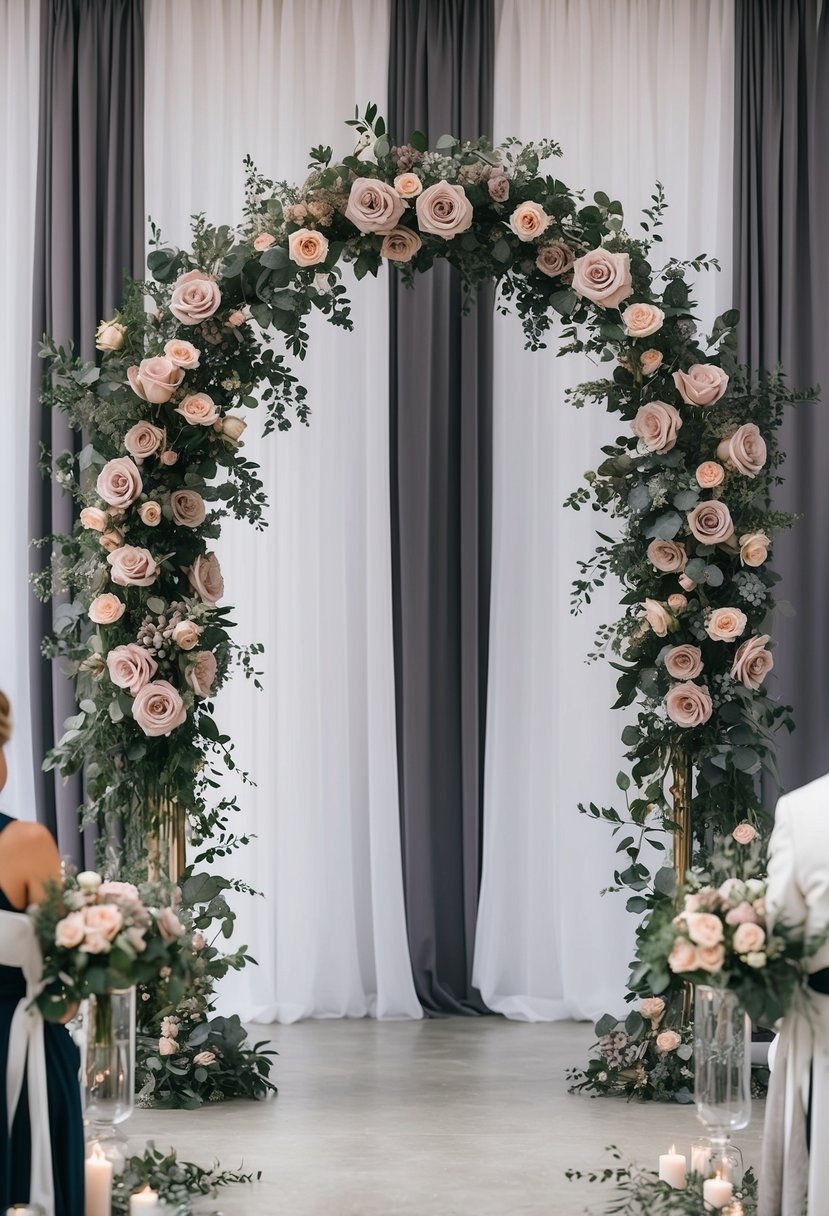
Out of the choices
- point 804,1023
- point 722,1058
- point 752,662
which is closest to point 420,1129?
point 722,1058

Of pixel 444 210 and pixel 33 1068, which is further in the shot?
pixel 444 210

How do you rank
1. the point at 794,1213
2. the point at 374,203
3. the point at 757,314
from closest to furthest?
the point at 794,1213 → the point at 374,203 → the point at 757,314

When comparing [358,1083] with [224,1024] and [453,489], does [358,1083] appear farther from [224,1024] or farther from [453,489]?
[453,489]

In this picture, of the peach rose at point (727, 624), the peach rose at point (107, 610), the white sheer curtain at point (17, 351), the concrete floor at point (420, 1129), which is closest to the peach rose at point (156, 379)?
the peach rose at point (107, 610)

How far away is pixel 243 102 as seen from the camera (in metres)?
5.34

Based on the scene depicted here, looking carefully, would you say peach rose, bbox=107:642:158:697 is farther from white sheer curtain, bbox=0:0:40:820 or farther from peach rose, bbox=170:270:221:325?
white sheer curtain, bbox=0:0:40:820

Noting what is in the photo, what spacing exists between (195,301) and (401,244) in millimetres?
647

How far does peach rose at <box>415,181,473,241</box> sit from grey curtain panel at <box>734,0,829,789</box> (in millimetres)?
1538

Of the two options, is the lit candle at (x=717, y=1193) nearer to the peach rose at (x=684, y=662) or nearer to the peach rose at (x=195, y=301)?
the peach rose at (x=684, y=662)

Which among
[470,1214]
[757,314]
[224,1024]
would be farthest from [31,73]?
[470,1214]

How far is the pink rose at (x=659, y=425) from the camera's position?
420cm

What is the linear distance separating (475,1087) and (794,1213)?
5.37 feet

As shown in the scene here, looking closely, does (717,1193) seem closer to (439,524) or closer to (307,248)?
(307,248)

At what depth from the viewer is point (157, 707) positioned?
407 centimetres
